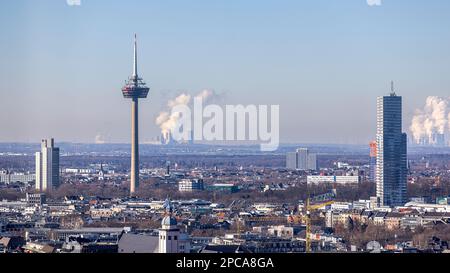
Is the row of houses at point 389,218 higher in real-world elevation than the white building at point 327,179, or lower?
lower

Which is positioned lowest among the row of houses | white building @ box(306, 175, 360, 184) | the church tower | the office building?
the row of houses

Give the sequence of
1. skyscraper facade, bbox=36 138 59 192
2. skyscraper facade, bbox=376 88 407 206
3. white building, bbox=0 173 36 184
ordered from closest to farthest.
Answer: skyscraper facade, bbox=36 138 59 192 < white building, bbox=0 173 36 184 < skyscraper facade, bbox=376 88 407 206

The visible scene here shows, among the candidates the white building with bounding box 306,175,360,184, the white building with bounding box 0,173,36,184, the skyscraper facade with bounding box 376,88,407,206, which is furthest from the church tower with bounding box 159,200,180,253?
the white building with bounding box 306,175,360,184

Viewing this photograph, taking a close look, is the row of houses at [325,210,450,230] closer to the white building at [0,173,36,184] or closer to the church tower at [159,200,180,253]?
A: the church tower at [159,200,180,253]

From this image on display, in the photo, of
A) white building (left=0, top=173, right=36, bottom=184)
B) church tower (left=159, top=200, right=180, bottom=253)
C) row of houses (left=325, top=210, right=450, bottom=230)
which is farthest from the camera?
white building (left=0, top=173, right=36, bottom=184)

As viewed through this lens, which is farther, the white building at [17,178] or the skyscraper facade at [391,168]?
the skyscraper facade at [391,168]

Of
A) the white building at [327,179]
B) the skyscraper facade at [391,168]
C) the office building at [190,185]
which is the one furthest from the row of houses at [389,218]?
the office building at [190,185]

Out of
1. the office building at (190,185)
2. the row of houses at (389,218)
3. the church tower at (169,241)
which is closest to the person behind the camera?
the church tower at (169,241)

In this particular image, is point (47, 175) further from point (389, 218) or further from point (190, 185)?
point (389, 218)

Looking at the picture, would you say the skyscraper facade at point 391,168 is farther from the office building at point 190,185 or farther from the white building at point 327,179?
the office building at point 190,185

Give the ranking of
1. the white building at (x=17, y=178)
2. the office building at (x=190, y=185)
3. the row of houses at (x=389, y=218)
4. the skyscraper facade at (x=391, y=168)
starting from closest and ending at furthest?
the row of houses at (x=389, y=218)
the white building at (x=17, y=178)
the skyscraper facade at (x=391, y=168)
the office building at (x=190, y=185)

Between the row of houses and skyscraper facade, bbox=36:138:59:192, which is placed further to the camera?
skyscraper facade, bbox=36:138:59:192
